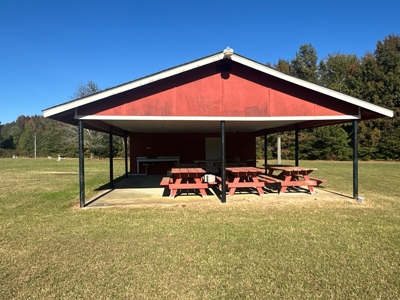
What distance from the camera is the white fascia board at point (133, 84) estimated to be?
7000 mm

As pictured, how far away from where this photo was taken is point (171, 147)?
15.4 metres

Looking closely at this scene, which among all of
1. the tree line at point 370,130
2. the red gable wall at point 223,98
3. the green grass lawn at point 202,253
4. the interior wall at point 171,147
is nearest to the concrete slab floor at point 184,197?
the green grass lawn at point 202,253

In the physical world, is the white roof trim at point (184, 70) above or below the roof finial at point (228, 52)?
below

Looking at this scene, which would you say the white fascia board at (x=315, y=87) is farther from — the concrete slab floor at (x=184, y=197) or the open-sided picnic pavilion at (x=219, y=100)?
the concrete slab floor at (x=184, y=197)

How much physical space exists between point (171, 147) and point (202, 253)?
1150 centimetres

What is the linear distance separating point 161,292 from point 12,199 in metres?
7.57

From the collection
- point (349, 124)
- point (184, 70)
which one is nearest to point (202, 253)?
point (184, 70)

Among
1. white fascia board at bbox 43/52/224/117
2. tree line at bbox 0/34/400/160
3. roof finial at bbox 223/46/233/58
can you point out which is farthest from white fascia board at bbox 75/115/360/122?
tree line at bbox 0/34/400/160

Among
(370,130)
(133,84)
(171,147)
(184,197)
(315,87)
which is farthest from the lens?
(370,130)

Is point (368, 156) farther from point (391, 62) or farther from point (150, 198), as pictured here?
point (150, 198)

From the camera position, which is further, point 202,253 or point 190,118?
point 190,118

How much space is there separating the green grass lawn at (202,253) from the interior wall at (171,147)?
8.47 m

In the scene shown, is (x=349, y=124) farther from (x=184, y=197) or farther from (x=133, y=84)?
(x=133, y=84)

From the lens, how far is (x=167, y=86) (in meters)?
7.58
